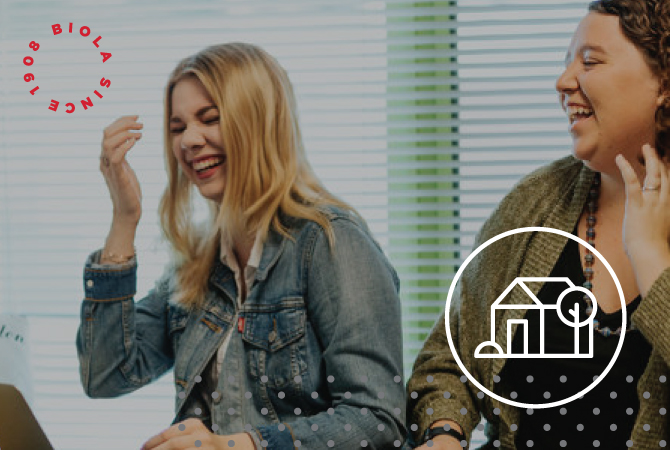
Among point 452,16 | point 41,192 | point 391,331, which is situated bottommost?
point 391,331

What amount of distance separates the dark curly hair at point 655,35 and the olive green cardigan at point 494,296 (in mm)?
185

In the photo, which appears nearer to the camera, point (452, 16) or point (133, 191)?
point (133, 191)

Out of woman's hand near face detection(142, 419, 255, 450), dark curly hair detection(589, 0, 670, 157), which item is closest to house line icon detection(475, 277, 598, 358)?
dark curly hair detection(589, 0, 670, 157)

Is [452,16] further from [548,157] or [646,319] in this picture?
[646,319]

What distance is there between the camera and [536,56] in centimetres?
181

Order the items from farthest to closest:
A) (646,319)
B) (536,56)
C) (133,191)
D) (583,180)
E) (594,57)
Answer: (536,56) < (133,191) < (583,180) < (594,57) < (646,319)

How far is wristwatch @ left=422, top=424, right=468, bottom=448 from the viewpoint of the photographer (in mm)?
1293

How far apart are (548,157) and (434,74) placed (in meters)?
0.32

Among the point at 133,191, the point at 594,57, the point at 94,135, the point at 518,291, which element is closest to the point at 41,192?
the point at 94,135

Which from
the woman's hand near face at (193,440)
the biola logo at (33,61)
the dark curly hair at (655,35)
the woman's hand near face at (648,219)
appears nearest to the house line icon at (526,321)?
the woman's hand near face at (648,219)

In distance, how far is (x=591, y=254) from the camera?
1.31m

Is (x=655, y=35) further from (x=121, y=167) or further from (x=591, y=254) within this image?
(x=121, y=167)

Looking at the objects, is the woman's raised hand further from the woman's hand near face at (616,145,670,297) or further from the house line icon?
the woman's hand near face at (616,145,670,297)

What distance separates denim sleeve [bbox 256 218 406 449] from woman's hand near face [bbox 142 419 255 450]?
0.04 meters
